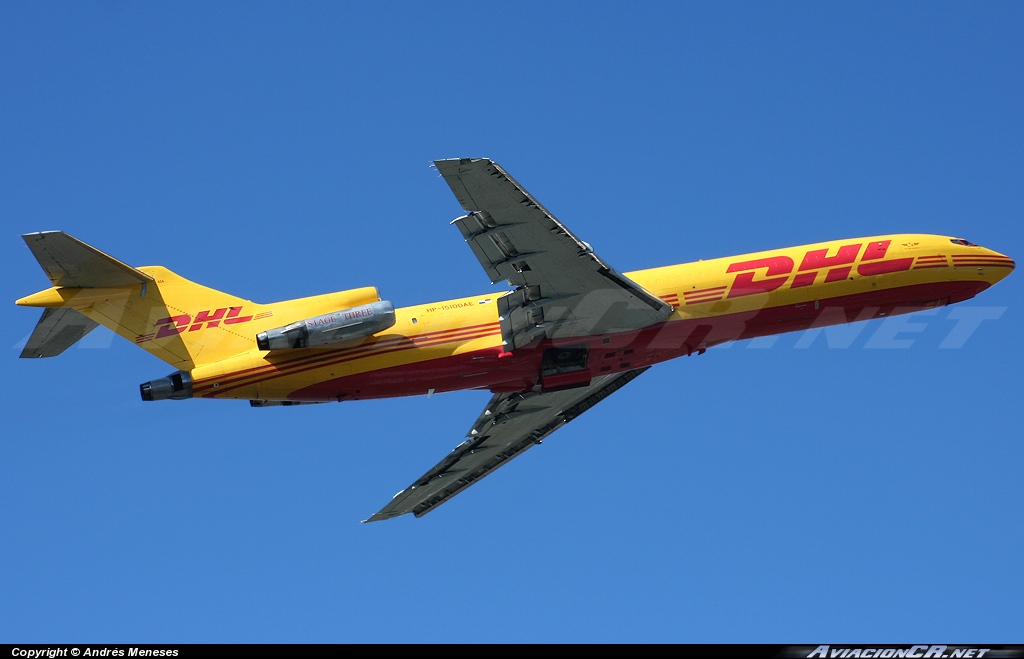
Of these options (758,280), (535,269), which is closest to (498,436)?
(535,269)

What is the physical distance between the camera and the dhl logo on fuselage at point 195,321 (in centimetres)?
4144

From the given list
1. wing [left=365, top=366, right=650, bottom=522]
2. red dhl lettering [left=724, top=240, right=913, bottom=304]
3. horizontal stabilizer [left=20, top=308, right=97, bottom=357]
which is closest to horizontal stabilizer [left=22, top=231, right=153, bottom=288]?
horizontal stabilizer [left=20, top=308, right=97, bottom=357]

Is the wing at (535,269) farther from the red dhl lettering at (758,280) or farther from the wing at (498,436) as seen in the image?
the wing at (498,436)

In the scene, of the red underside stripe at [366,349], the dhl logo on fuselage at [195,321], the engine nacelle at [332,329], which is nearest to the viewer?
the engine nacelle at [332,329]

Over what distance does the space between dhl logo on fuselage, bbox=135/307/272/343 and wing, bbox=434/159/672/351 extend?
868 cm

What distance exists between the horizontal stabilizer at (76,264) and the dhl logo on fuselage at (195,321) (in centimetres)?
166

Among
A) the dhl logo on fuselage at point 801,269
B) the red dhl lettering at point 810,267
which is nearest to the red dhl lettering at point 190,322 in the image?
the dhl logo on fuselage at point 801,269

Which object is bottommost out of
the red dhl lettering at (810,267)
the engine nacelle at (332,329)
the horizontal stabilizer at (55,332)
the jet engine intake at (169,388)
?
the jet engine intake at (169,388)

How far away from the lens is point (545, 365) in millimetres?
43812

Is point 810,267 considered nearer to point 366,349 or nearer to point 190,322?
point 366,349

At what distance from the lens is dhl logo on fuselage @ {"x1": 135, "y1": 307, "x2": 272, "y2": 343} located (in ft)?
136
